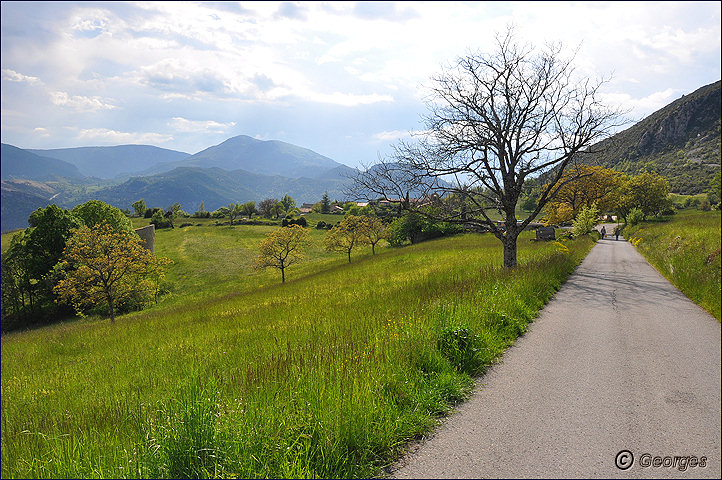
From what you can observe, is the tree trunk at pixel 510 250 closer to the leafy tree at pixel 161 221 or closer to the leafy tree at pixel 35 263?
the leafy tree at pixel 35 263

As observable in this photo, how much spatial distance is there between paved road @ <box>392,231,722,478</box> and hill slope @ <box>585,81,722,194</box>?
14307 centimetres

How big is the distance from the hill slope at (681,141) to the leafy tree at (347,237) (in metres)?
114

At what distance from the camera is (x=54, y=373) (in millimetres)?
9570

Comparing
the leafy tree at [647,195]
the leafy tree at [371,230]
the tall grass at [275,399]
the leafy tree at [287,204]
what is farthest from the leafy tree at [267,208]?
the tall grass at [275,399]

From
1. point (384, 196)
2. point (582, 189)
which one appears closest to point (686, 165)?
point (582, 189)

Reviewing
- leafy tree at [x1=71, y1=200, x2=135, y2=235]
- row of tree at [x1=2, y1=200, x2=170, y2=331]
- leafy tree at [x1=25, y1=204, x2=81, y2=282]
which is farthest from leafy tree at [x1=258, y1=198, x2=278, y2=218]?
leafy tree at [x1=25, y1=204, x2=81, y2=282]

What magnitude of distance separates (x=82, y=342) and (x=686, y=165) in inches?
6993

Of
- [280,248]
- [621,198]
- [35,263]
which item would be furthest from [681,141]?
[35,263]

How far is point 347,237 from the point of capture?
1966 inches

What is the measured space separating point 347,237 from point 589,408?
4617 cm

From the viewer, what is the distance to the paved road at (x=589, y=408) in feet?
10.7

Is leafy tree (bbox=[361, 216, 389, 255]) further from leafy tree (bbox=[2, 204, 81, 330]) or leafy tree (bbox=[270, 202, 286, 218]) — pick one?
leafy tree (bbox=[270, 202, 286, 218])

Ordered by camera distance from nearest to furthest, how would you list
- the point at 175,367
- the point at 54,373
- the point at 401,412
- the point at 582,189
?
the point at 401,412
the point at 175,367
the point at 54,373
the point at 582,189

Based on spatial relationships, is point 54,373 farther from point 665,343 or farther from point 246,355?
point 665,343
